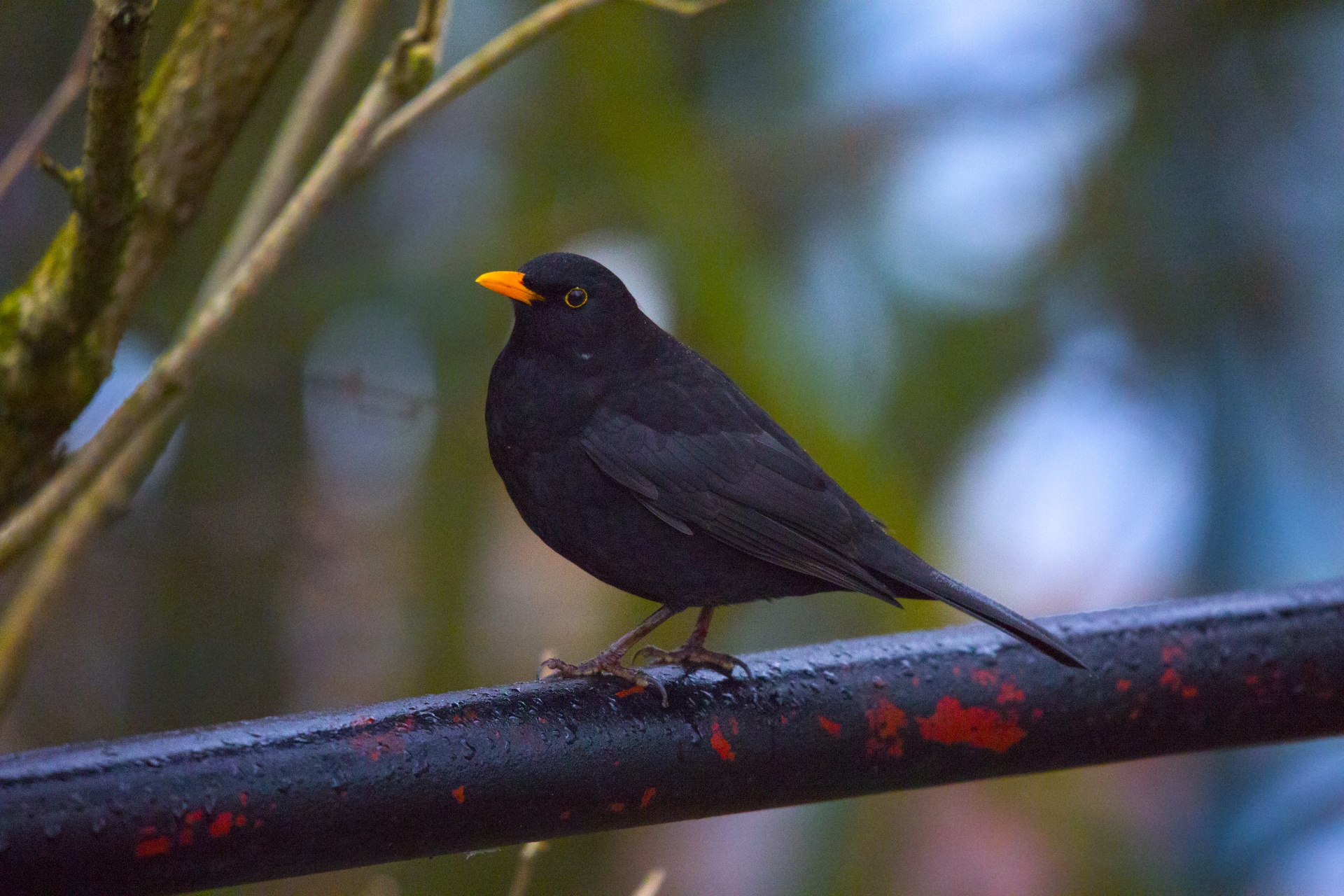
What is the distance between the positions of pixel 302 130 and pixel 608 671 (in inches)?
47.1

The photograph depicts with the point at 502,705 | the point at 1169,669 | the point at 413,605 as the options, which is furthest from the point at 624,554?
the point at 413,605

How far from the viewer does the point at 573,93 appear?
13.3 feet

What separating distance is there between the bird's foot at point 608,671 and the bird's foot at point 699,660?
3.5 inches

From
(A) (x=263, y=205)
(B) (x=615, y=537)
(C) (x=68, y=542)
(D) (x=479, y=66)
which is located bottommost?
(C) (x=68, y=542)

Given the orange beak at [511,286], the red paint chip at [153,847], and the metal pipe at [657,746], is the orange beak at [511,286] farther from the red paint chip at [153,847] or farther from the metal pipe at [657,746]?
the red paint chip at [153,847]

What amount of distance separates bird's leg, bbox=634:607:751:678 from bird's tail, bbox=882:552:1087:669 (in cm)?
32

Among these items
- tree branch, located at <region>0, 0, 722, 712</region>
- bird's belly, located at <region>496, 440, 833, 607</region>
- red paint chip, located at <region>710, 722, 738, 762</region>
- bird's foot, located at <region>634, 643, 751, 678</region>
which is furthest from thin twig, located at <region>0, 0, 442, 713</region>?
red paint chip, located at <region>710, 722, 738, 762</region>

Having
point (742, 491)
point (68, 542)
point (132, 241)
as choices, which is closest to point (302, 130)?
point (132, 241)

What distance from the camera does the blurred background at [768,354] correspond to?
12.5ft

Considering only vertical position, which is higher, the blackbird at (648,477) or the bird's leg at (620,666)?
the blackbird at (648,477)

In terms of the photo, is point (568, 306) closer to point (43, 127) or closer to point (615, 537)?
point (615, 537)

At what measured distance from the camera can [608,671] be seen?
185 cm

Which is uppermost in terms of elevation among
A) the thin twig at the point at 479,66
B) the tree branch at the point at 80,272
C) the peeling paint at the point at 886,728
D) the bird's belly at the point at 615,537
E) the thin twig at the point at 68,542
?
the thin twig at the point at 479,66

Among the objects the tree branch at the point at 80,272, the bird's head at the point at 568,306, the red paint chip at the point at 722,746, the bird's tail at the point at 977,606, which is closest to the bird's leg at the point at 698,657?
the red paint chip at the point at 722,746
